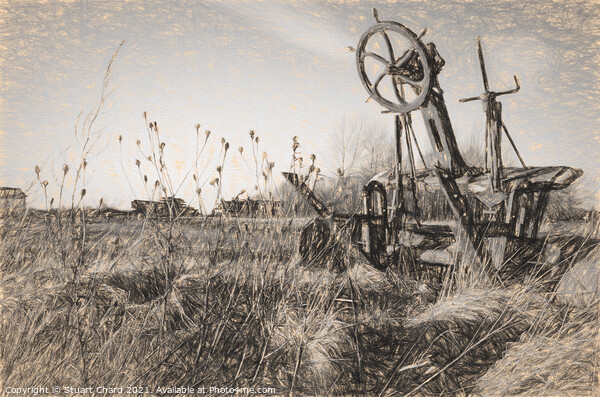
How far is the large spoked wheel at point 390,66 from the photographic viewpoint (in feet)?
9.24

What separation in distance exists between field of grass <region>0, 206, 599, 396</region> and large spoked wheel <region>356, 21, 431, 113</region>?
3.69 ft

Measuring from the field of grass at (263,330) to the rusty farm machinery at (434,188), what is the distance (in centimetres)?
→ 30

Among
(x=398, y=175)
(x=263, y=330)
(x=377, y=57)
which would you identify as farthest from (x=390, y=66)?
(x=263, y=330)

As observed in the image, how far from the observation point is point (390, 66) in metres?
2.89

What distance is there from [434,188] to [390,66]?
97 centimetres

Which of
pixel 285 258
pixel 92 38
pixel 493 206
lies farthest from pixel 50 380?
pixel 493 206

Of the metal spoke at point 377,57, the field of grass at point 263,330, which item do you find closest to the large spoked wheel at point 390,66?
the metal spoke at point 377,57

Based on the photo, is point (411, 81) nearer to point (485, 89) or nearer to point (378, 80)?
point (378, 80)

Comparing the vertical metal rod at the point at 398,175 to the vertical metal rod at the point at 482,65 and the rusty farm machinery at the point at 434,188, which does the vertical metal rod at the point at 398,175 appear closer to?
the rusty farm machinery at the point at 434,188

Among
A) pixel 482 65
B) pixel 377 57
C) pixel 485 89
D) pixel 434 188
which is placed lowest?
pixel 434 188

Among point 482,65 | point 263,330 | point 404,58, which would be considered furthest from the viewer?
point 404,58

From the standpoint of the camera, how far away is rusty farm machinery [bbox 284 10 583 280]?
270 centimetres

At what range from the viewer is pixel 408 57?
2.89 m

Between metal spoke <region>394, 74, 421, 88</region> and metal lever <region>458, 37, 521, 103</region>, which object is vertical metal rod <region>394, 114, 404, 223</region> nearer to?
metal spoke <region>394, 74, 421, 88</region>
